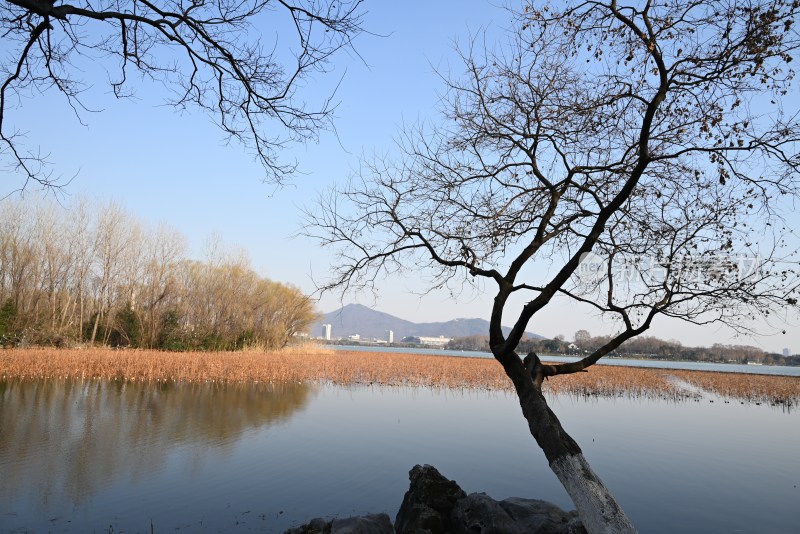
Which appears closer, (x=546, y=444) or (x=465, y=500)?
(x=546, y=444)

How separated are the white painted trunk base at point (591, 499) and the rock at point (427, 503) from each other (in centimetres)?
247

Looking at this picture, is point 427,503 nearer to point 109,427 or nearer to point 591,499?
point 591,499

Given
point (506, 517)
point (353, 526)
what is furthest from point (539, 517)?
Result: point (353, 526)

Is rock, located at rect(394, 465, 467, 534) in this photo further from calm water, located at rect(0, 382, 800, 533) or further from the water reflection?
the water reflection

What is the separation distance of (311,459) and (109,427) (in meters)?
4.98

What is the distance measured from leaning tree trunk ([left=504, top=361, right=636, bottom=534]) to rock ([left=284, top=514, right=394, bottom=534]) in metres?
2.14

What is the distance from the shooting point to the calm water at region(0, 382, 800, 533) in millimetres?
7420

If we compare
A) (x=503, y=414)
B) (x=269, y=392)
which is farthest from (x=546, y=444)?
(x=269, y=392)

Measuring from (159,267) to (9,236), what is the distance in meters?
8.42

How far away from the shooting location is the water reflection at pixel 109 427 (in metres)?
8.39

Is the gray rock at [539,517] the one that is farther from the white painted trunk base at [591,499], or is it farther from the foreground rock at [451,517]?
the white painted trunk base at [591,499]

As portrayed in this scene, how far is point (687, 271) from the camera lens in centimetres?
458

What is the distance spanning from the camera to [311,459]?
1063cm

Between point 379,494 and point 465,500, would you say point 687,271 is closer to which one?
point 465,500
